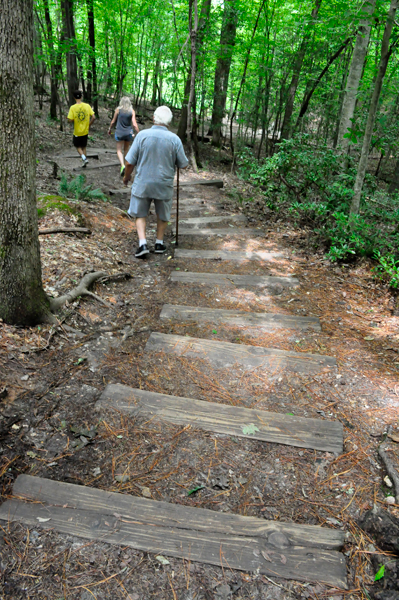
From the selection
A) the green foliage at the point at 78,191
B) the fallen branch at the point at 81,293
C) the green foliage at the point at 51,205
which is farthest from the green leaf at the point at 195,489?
the green foliage at the point at 78,191

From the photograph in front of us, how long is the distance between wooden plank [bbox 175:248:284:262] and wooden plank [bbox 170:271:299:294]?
2.24ft

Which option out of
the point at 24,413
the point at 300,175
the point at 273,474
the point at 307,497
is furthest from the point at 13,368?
the point at 300,175

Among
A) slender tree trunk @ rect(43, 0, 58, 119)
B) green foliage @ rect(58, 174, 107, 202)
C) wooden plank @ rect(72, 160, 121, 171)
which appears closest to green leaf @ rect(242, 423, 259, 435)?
green foliage @ rect(58, 174, 107, 202)

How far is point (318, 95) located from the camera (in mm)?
11766

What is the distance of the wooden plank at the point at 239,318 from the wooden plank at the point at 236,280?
77 cm

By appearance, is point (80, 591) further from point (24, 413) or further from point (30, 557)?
point (24, 413)

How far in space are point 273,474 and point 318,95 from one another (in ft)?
40.0

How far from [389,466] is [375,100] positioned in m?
4.54

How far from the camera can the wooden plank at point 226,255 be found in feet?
19.1

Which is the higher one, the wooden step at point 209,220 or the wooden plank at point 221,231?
the wooden step at point 209,220

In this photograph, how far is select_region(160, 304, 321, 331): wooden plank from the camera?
13.2ft

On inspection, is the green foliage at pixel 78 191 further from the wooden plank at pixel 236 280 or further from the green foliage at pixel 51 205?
the wooden plank at pixel 236 280

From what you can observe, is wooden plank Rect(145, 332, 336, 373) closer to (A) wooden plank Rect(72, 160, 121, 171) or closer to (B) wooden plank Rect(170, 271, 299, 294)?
(B) wooden plank Rect(170, 271, 299, 294)

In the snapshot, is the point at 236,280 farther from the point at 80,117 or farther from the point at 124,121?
the point at 80,117
